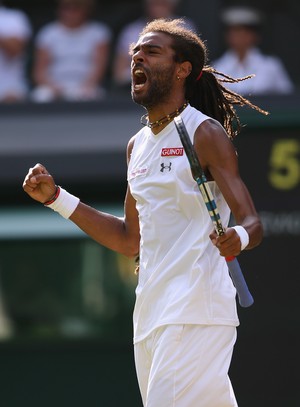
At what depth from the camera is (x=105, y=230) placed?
188 inches

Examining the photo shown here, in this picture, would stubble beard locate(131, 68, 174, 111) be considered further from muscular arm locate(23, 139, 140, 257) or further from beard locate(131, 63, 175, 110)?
muscular arm locate(23, 139, 140, 257)

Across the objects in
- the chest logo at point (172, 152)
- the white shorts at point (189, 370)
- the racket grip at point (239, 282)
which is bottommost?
the white shorts at point (189, 370)

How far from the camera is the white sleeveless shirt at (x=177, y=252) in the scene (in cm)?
421

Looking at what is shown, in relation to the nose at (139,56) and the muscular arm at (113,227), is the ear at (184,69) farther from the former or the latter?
the muscular arm at (113,227)

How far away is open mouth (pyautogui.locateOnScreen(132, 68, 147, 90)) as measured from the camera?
439cm

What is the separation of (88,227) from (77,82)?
15.3 feet

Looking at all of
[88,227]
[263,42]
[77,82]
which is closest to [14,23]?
[77,82]

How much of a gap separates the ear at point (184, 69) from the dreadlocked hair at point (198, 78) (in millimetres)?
15

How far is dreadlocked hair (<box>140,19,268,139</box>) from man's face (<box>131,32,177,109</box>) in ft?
0.14

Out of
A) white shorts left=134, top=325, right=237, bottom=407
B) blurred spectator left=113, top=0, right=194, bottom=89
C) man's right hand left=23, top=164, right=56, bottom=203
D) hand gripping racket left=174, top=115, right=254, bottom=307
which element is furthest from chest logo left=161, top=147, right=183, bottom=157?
blurred spectator left=113, top=0, right=194, bottom=89

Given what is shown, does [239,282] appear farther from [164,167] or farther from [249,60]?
[249,60]

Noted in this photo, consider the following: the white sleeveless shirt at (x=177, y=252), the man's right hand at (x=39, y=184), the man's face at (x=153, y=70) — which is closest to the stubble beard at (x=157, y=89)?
the man's face at (x=153, y=70)

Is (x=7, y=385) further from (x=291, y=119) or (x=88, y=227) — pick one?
(x=88, y=227)

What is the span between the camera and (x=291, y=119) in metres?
8.16
